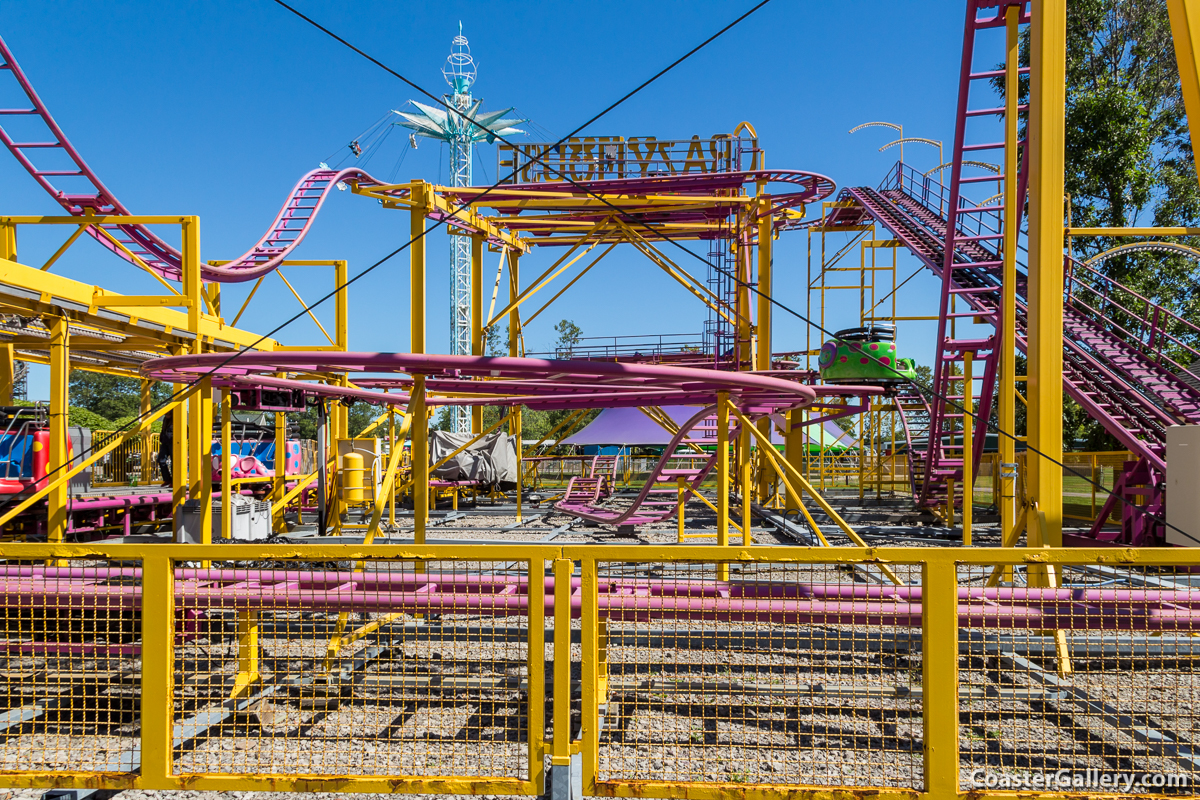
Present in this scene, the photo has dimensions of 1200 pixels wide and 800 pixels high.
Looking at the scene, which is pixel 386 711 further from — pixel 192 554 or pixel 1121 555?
pixel 1121 555

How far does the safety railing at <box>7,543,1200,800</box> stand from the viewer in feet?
12.1

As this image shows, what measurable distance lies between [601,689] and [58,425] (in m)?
7.38

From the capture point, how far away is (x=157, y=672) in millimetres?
3826

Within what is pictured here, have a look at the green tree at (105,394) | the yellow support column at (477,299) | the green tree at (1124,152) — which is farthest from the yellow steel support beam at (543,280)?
the green tree at (105,394)

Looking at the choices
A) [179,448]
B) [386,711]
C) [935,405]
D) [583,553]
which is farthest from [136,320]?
[935,405]

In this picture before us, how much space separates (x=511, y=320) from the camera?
79.4 feet

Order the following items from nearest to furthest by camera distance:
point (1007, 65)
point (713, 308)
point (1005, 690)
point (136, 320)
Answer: point (1005, 690) → point (1007, 65) → point (136, 320) → point (713, 308)

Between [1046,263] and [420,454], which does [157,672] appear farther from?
[1046,263]

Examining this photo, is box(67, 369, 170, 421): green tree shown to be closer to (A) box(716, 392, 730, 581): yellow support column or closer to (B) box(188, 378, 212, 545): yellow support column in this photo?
(B) box(188, 378, 212, 545): yellow support column

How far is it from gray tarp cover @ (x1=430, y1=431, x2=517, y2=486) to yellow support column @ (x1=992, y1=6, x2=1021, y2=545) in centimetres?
1302

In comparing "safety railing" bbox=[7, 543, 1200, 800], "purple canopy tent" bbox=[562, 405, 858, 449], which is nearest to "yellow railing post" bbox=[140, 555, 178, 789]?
"safety railing" bbox=[7, 543, 1200, 800]

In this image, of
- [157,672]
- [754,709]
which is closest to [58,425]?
[157,672]

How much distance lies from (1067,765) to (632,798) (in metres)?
2.57

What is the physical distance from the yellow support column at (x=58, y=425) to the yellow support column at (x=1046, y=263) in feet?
32.0
